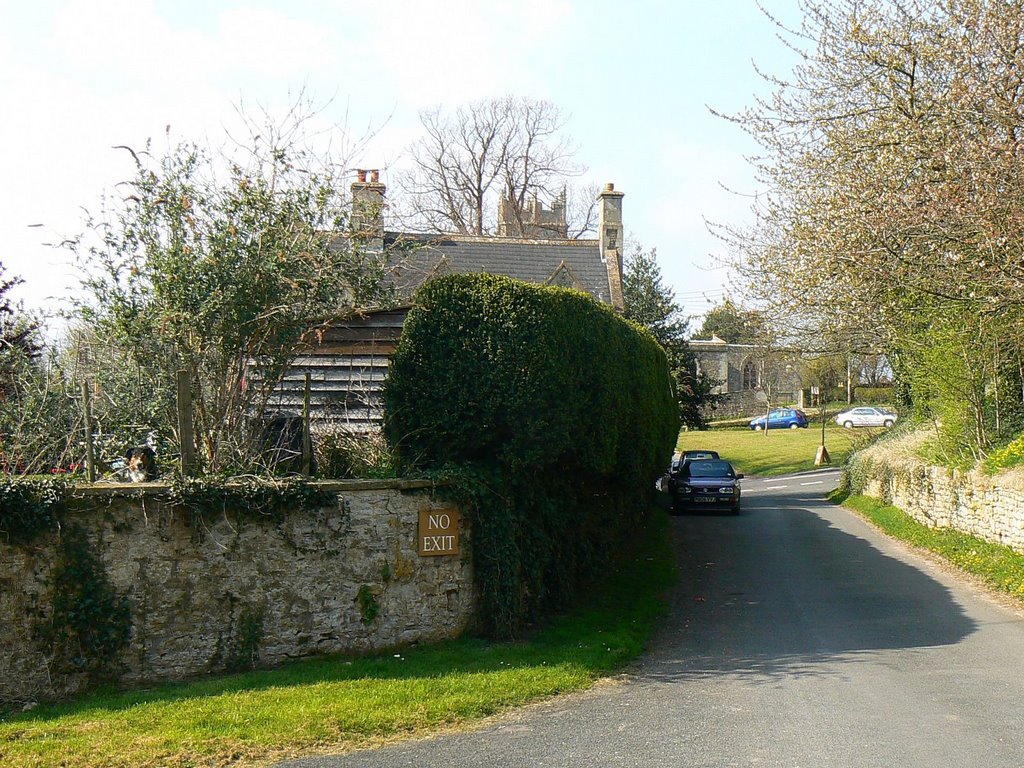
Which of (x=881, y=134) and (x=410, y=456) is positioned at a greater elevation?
(x=881, y=134)

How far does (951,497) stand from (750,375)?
49.2m

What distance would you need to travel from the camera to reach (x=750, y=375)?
6869cm

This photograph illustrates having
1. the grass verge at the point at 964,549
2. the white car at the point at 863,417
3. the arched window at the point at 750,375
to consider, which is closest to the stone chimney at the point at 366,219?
the grass verge at the point at 964,549

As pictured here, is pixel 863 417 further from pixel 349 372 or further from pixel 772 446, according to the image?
pixel 349 372

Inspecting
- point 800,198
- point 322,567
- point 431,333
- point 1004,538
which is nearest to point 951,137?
point 800,198

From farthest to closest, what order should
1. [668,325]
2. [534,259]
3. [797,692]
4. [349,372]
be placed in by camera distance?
[668,325] → [534,259] → [349,372] → [797,692]

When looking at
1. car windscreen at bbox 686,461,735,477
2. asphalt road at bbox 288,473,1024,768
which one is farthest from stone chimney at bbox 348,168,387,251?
car windscreen at bbox 686,461,735,477

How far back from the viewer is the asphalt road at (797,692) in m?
6.95

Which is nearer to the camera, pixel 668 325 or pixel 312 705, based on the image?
pixel 312 705

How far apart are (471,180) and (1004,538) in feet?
133

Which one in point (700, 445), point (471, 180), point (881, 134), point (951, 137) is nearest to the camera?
point (951, 137)

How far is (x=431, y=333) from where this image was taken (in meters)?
10.6

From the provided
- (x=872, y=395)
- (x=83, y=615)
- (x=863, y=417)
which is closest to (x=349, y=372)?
(x=83, y=615)

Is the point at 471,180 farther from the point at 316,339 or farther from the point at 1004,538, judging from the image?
the point at 316,339
